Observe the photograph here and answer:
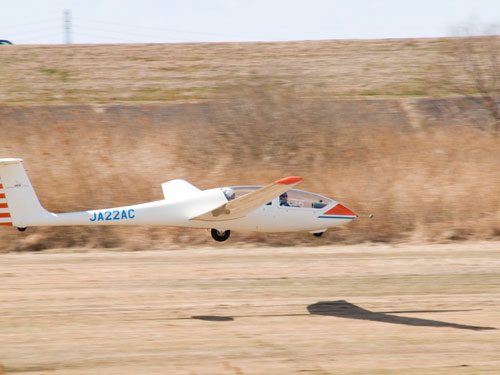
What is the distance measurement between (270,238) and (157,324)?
8.64 metres

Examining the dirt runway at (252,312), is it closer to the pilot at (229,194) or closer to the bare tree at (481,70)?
the pilot at (229,194)

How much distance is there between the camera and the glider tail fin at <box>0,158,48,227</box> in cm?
1336

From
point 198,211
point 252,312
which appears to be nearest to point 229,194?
point 198,211

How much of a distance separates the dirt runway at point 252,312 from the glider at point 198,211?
181 cm

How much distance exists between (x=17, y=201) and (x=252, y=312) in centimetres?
551

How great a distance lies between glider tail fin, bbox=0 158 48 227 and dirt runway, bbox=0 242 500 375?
6.12ft

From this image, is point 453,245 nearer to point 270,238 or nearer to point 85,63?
point 270,238

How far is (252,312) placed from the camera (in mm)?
13242

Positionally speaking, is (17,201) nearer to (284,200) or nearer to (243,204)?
(243,204)

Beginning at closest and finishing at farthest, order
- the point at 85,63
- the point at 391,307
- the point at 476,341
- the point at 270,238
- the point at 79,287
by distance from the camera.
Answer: the point at 476,341, the point at 391,307, the point at 79,287, the point at 270,238, the point at 85,63

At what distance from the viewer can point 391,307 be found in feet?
45.2

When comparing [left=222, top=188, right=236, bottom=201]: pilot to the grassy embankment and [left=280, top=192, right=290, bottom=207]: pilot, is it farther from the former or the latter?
the grassy embankment

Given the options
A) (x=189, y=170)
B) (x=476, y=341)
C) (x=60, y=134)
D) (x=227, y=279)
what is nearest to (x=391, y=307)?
(x=476, y=341)

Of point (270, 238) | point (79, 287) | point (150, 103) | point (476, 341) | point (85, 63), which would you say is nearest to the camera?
point (476, 341)
